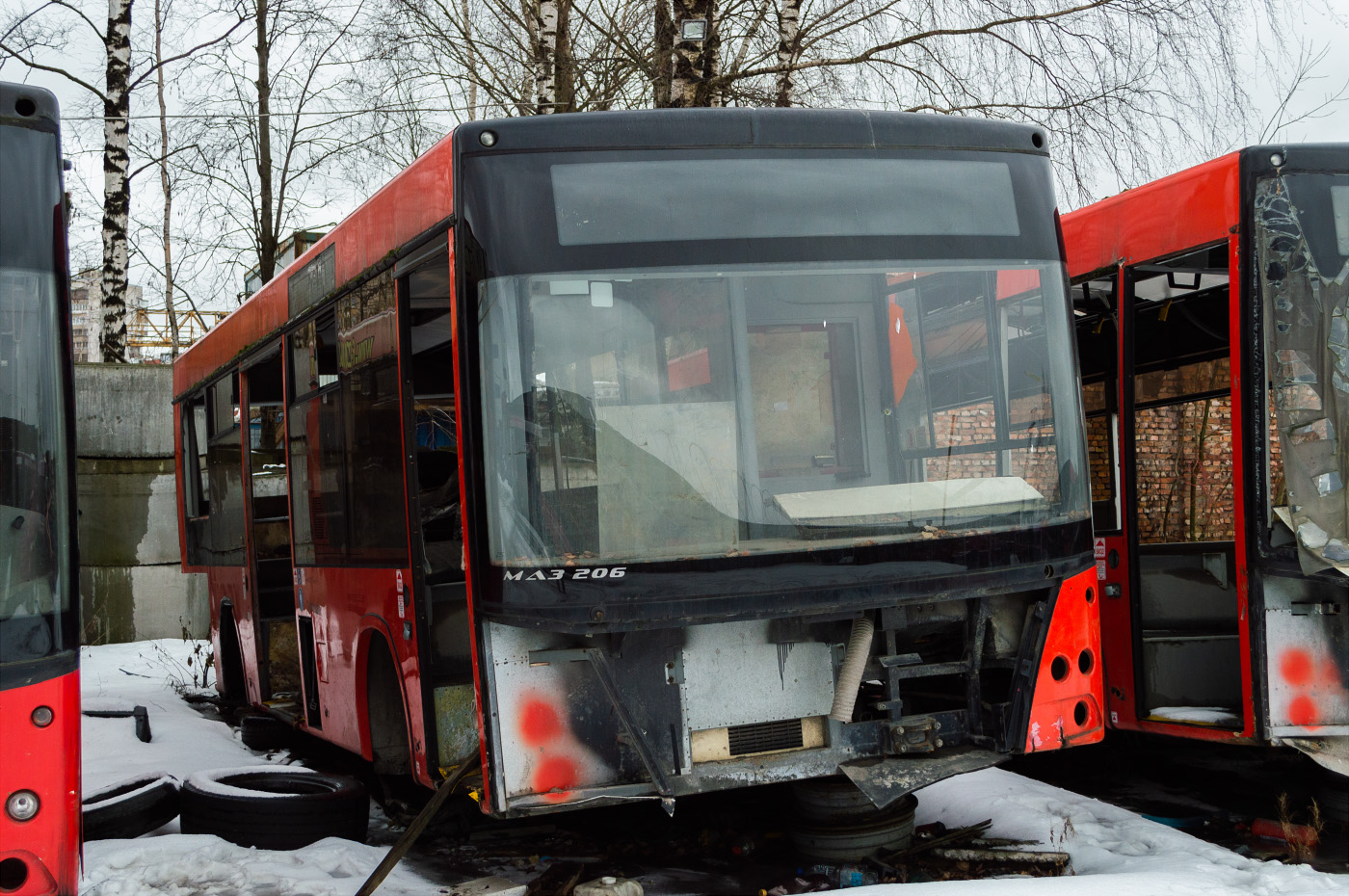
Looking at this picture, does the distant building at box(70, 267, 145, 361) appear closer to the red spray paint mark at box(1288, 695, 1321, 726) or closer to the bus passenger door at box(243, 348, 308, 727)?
the bus passenger door at box(243, 348, 308, 727)

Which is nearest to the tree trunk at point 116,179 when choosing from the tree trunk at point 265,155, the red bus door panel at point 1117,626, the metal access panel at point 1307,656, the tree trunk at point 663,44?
the tree trunk at point 265,155

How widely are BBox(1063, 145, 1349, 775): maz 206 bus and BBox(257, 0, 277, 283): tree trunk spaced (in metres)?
17.9

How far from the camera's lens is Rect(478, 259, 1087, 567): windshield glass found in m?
4.75

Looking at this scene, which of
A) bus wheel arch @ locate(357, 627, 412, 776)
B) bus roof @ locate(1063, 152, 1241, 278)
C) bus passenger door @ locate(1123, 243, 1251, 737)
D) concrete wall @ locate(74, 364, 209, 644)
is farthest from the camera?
concrete wall @ locate(74, 364, 209, 644)

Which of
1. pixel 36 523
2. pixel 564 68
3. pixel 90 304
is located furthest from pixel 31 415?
pixel 90 304

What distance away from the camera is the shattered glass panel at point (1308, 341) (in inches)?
223

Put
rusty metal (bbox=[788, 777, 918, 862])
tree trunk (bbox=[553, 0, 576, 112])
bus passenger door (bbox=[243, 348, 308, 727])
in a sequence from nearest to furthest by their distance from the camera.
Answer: rusty metal (bbox=[788, 777, 918, 862]), bus passenger door (bbox=[243, 348, 308, 727]), tree trunk (bbox=[553, 0, 576, 112])

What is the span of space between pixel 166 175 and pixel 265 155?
388 centimetres

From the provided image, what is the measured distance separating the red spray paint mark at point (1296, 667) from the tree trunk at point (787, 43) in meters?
9.11

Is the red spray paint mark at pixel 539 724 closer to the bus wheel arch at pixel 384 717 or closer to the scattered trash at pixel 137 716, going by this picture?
the bus wheel arch at pixel 384 717

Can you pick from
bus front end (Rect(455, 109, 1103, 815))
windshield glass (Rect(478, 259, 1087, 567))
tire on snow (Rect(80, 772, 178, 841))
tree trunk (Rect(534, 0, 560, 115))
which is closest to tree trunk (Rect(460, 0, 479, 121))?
tree trunk (Rect(534, 0, 560, 115))

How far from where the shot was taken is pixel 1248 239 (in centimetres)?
582

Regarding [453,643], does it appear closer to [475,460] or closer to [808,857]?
[475,460]

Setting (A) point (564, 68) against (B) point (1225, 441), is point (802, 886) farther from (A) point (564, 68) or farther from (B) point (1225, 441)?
A: (A) point (564, 68)
